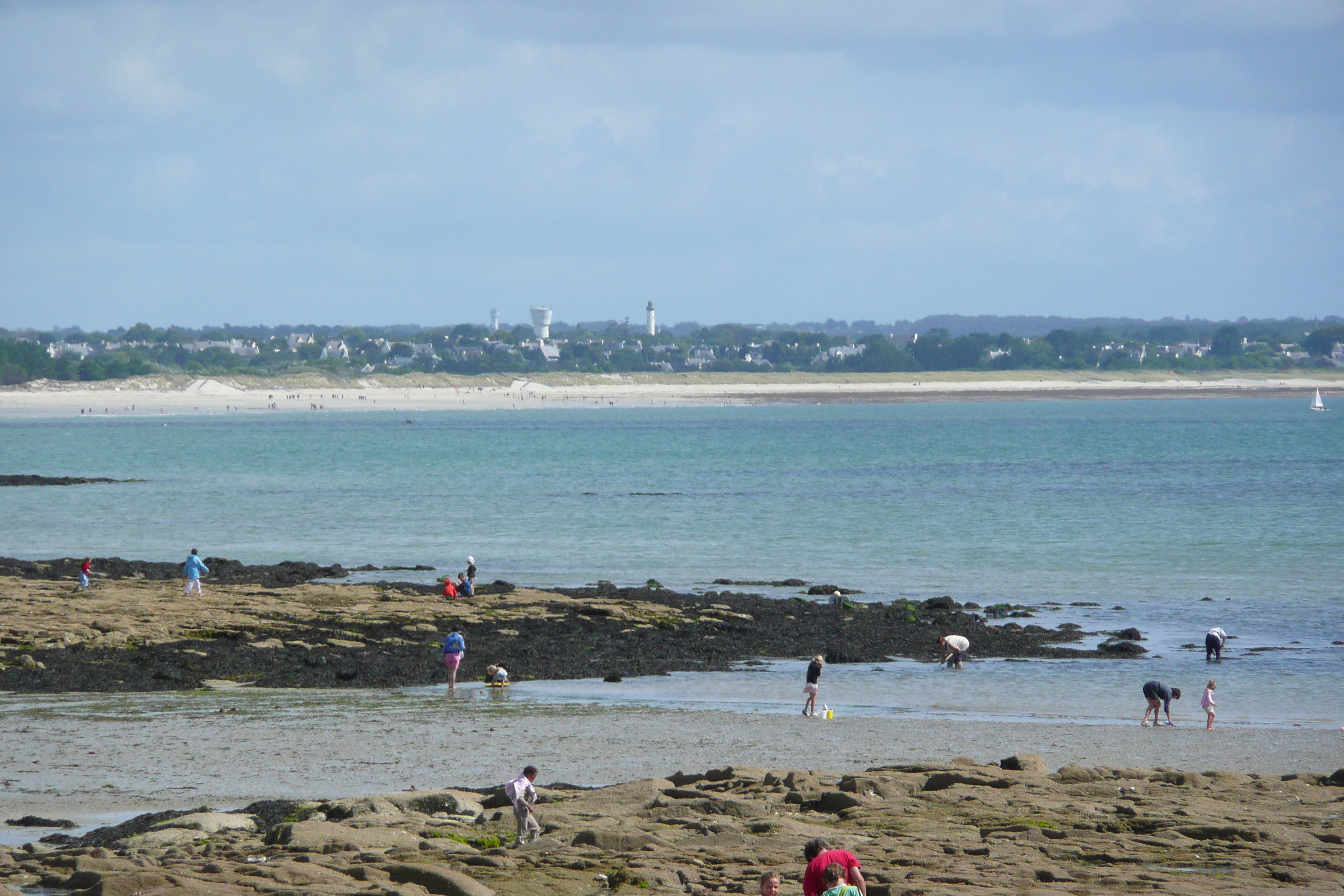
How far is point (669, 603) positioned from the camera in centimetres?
2655

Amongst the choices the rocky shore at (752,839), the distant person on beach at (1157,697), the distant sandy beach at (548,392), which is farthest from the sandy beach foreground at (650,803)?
the distant sandy beach at (548,392)

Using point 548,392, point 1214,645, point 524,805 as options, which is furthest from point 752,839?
point 548,392

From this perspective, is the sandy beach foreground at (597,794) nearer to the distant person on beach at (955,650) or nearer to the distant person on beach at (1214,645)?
the distant person on beach at (955,650)

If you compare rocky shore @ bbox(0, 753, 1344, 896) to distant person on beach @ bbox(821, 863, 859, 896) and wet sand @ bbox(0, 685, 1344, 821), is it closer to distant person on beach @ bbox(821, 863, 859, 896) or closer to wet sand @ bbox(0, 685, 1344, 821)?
wet sand @ bbox(0, 685, 1344, 821)

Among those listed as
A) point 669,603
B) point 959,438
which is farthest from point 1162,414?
point 669,603

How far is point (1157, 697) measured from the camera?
1756 cm

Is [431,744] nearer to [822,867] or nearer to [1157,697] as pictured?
[822,867]

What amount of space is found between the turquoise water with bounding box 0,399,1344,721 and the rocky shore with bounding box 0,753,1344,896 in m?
6.49

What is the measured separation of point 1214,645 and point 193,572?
19.2 meters

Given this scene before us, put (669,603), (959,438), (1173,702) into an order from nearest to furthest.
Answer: (1173,702) < (669,603) < (959,438)

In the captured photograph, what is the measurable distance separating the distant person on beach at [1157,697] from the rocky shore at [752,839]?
159 inches

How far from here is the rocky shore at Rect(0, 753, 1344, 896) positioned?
9594 mm

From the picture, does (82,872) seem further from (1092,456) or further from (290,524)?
(1092,456)

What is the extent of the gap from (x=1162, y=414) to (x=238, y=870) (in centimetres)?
14074
